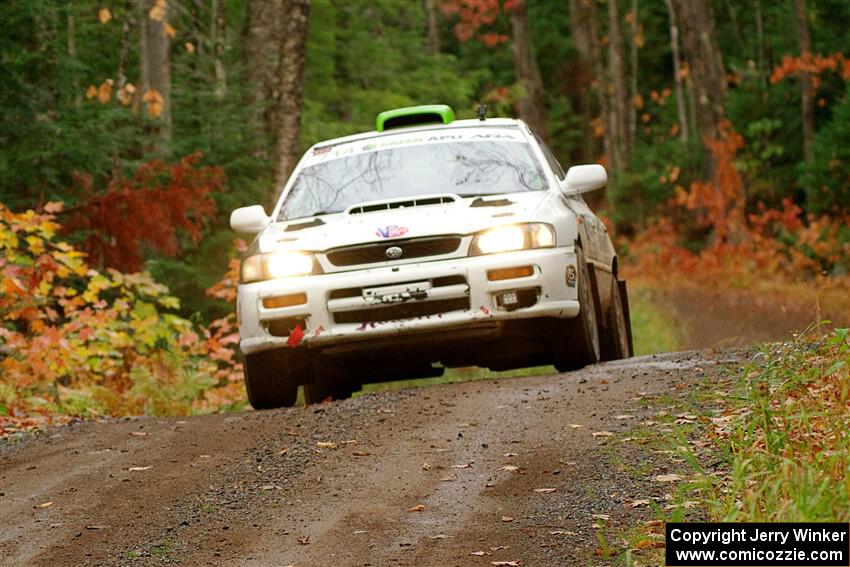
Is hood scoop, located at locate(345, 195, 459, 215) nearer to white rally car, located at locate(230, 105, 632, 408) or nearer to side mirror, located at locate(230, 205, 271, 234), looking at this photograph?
white rally car, located at locate(230, 105, 632, 408)

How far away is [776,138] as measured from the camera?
107 feet

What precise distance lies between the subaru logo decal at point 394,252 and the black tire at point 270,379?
42.3 inches

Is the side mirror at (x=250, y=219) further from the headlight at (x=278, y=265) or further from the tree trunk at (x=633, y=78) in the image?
the tree trunk at (x=633, y=78)

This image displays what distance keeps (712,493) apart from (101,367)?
8818mm

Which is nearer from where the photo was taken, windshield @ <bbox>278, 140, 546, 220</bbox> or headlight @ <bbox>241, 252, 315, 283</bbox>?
headlight @ <bbox>241, 252, 315, 283</bbox>

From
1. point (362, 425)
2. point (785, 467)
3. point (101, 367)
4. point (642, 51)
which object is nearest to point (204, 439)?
point (362, 425)

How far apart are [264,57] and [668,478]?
12.3 metres

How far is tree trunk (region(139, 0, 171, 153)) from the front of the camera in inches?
632

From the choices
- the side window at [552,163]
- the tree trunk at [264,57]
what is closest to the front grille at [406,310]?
the side window at [552,163]

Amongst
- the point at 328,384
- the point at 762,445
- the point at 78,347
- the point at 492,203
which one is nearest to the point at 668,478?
the point at 762,445

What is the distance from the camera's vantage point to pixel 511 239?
9.57m

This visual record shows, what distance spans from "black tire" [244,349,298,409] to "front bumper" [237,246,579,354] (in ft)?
1.36

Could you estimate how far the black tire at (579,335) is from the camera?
9.90 metres

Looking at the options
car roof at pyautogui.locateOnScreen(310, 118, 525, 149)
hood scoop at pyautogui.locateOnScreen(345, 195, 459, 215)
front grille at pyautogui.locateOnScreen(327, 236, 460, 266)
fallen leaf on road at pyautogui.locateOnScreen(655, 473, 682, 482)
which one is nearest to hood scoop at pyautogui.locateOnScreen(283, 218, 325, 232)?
hood scoop at pyautogui.locateOnScreen(345, 195, 459, 215)
